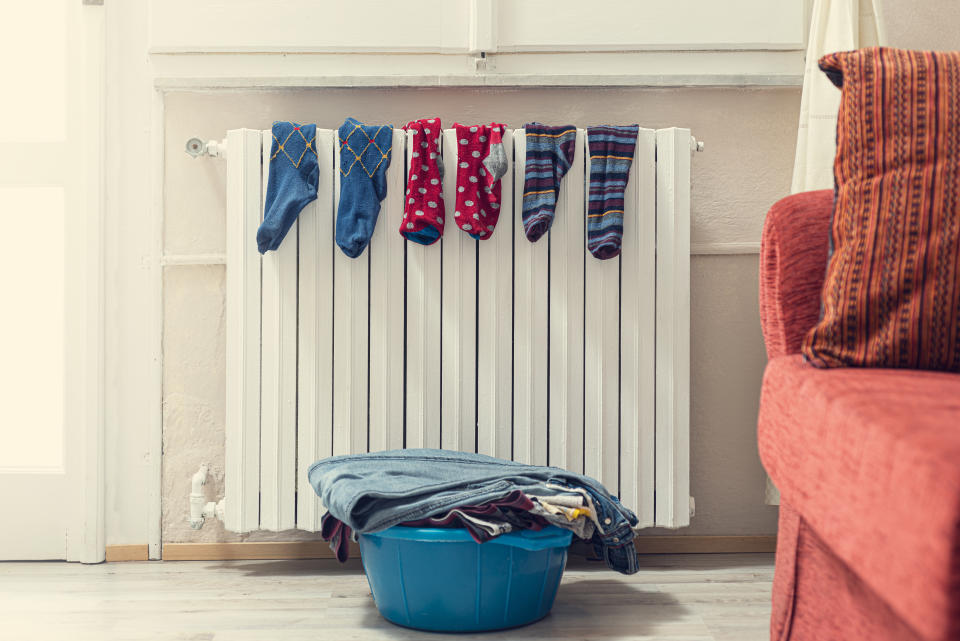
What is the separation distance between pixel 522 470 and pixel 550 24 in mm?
1010

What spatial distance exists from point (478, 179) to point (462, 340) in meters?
0.34

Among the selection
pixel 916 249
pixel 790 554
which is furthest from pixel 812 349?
pixel 790 554

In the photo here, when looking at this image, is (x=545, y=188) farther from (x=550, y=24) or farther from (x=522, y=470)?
(x=522, y=470)

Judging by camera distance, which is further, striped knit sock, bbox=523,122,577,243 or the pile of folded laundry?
striped knit sock, bbox=523,122,577,243

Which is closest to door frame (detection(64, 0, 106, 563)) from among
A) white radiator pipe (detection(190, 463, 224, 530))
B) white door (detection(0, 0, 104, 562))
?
white door (detection(0, 0, 104, 562))

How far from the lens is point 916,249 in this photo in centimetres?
91

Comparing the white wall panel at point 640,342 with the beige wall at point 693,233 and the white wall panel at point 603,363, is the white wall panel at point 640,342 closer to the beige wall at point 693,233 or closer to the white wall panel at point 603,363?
the white wall panel at point 603,363

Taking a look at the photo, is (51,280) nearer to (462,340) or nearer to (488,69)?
(462,340)

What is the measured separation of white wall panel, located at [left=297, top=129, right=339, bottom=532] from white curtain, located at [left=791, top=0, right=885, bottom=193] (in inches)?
39.2

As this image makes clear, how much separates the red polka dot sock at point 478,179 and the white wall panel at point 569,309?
0.26 ft

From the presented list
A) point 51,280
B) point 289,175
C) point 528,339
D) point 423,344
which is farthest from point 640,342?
point 51,280

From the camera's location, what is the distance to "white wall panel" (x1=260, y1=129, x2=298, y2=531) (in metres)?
1.68

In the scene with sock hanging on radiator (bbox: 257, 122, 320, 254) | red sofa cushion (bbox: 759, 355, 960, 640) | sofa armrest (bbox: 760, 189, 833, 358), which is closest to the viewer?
red sofa cushion (bbox: 759, 355, 960, 640)

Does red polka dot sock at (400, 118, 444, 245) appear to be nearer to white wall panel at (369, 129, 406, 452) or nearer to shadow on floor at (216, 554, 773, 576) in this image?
white wall panel at (369, 129, 406, 452)
